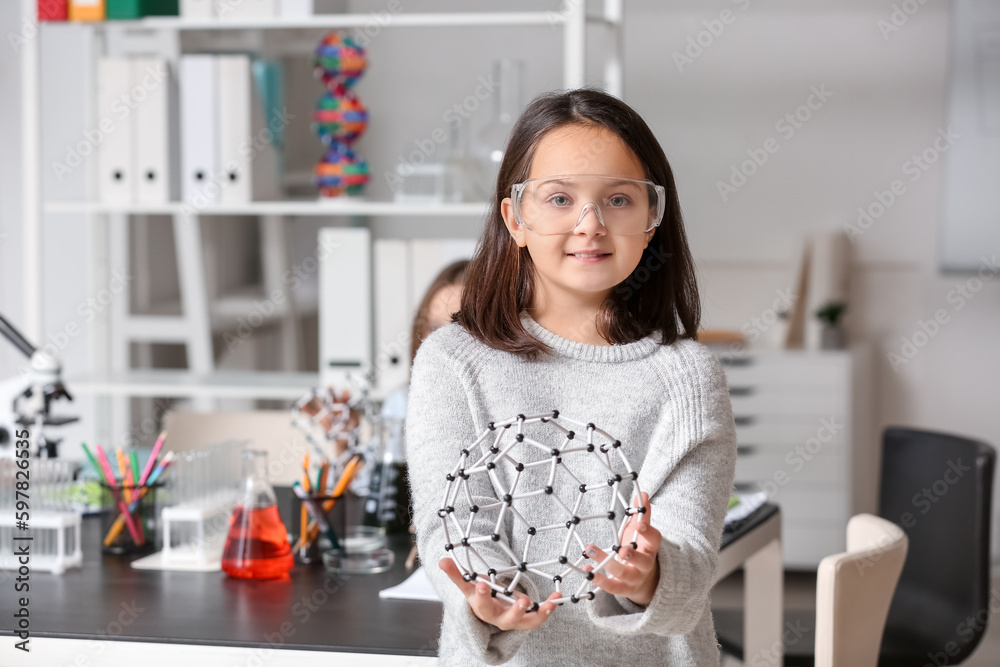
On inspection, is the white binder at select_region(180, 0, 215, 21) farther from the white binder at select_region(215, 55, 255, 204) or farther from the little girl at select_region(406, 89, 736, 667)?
the little girl at select_region(406, 89, 736, 667)

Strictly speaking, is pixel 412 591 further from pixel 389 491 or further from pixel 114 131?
pixel 114 131

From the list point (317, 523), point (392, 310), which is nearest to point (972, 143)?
point (392, 310)

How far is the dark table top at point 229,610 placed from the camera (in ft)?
4.14

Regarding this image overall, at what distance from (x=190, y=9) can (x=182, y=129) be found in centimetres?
33

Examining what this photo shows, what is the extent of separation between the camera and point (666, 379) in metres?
0.97

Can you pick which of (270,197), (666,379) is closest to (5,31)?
(270,197)

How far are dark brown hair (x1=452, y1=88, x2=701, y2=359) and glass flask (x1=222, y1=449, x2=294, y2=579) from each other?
0.58 meters

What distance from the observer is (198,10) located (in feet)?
9.23

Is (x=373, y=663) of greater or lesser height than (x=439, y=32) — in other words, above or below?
below

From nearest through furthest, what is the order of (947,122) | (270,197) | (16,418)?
(16,418) → (270,197) → (947,122)

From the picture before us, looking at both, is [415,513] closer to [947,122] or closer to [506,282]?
[506,282]

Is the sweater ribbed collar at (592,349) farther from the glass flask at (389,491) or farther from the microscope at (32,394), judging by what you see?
the microscope at (32,394)

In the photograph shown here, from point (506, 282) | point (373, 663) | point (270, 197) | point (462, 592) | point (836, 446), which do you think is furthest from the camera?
point (836, 446)

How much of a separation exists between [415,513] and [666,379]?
0.87 ft
